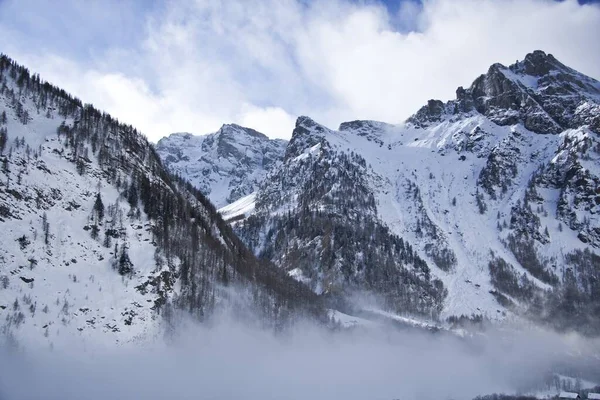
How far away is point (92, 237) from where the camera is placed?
116750mm

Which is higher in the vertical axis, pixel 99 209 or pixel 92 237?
pixel 99 209

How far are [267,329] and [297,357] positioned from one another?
41.2 feet

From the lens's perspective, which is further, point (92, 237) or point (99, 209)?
point (99, 209)

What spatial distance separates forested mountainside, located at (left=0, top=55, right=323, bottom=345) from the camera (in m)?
99.3

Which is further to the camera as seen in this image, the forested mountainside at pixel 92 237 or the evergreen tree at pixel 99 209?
the evergreen tree at pixel 99 209

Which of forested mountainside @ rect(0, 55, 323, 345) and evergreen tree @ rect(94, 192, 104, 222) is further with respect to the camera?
evergreen tree @ rect(94, 192, 104, 222)

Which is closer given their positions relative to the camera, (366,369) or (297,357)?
(297,357)

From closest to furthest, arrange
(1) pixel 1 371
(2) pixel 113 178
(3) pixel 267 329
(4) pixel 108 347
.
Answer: (1) pixel 1 371
(4) pixel 108 347
(2) pixel 113 178
(3) pixel 267 329

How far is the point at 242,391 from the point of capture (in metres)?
126

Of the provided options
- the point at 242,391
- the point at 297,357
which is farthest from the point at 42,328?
the point at 297,357

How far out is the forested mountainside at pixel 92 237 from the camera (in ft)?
326

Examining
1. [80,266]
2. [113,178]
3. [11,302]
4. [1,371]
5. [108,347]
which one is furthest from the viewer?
[113,178]

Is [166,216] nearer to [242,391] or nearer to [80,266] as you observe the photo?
[80,266]

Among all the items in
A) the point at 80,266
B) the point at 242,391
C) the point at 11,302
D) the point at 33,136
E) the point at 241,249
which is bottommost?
the point at 242,391
